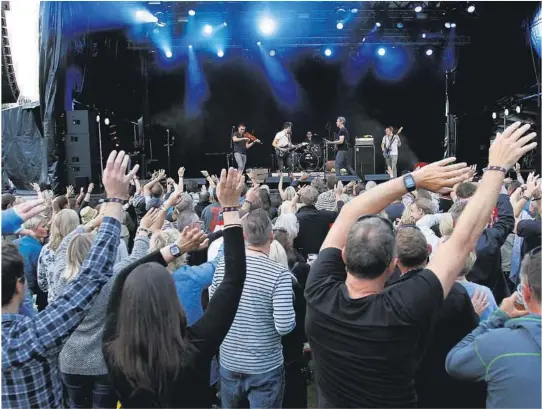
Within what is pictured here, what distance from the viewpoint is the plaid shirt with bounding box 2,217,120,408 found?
1.69 metres

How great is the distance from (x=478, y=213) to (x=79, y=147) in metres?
9.80

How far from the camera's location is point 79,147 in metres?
10.2

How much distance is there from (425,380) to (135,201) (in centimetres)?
462

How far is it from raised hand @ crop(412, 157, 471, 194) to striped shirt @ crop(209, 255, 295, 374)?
113cm

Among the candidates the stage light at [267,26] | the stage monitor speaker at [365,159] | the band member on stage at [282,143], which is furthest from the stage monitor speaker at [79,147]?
the stage monitor speaker at [365,159]

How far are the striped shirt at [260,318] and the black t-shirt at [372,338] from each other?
2.74 feet

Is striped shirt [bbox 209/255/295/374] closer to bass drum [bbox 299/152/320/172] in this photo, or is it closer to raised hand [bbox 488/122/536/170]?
raised hand [bbox 488/122/536/170]

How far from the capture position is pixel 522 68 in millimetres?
12203

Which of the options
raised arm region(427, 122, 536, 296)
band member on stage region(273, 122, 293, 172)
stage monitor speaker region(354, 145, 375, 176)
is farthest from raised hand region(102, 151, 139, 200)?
stage monitor speaker region(354, 145, 375, 176)

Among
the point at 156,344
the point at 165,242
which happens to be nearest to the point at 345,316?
the point at 156,344

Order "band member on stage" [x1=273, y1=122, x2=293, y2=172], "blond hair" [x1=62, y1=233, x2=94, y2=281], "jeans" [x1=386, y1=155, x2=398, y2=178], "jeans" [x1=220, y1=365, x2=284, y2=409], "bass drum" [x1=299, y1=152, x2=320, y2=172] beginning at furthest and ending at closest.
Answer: "bass drum" [x1=299, y1=152, x2=320, y2=172]
"jeans" [x1=386, y1=155, x2=398, y2=178]
"band member on stage" [x1=273, y1=122, x2=293, y2=172]
"jeans" [x1=220, y1=365, x2=284, y2=409]
"blond hair" [x1=62, y1=233, x2=94, y2=281]

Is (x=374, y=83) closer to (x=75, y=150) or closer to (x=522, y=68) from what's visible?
(x=522, y=68)

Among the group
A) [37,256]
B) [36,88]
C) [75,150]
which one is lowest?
[37,256]

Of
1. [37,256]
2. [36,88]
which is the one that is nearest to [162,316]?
[37,256]
